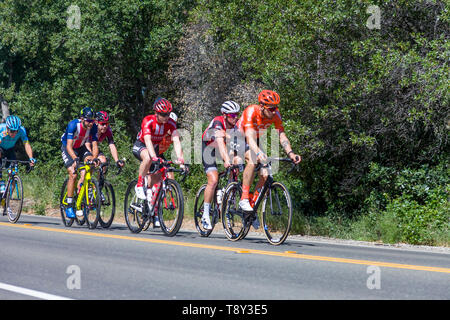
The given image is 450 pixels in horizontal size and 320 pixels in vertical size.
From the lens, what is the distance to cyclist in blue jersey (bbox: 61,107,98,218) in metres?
12.4

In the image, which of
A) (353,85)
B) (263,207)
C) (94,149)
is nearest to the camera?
(263,207)

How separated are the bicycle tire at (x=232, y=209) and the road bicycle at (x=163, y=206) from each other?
0.69 m

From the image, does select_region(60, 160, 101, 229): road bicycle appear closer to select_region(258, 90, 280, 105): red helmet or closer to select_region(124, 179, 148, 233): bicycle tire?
select_region(124, 179, 148, 233): bicycle tire

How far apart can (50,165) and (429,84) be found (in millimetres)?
20765

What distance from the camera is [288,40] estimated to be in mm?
15383

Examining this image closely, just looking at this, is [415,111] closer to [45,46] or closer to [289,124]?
[289,124]

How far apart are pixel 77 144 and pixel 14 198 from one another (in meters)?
2.07

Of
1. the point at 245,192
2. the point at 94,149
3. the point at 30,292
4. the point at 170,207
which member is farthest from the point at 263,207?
the point at 94,149

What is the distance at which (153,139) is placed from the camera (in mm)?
11297

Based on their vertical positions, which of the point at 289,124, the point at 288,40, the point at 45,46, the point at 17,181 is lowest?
the point at 17,181

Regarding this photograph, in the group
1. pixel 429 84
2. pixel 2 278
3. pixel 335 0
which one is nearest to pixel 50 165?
pixel 335 0

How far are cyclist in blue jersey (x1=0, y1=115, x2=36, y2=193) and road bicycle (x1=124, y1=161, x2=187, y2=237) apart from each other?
299 centimetres

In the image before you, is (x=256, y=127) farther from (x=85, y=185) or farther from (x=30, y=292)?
(x=30, y=292)

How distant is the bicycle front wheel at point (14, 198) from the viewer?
44.9ft
